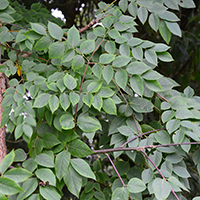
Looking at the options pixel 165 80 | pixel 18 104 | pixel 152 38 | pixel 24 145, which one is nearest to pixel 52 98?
pixel 18 104

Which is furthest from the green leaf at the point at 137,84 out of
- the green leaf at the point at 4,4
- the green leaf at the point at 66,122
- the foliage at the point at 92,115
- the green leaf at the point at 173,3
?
the green leaf at the point at 4,4

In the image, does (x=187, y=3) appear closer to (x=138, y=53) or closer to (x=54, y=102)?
(x=138, y=53)

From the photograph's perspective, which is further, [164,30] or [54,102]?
[164,30]

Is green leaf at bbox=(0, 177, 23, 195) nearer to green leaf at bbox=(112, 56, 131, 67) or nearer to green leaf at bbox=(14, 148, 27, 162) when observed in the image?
green leaf at bbox=(14, 148, 27, 162)

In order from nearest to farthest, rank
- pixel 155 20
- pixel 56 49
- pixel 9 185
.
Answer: pixel 9 185 → pixel 56 49 → pixel 155 20

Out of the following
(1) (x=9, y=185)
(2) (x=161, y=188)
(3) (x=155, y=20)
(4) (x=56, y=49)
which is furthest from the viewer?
(3) (x=155, y=20)

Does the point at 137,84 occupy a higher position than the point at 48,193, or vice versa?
the point at 137,84

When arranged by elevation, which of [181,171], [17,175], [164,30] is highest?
[164,30]

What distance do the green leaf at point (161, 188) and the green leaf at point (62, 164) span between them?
236 millimetres

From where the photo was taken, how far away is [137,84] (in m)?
0.69

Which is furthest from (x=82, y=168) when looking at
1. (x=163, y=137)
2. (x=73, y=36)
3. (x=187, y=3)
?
(x=187, y=3)

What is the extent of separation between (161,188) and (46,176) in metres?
0.30

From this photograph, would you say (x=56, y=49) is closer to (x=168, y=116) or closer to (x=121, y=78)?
(x=121, y=78)

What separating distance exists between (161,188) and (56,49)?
0.49 meters
